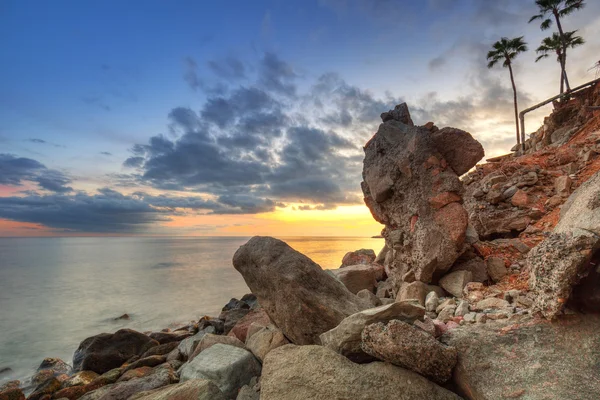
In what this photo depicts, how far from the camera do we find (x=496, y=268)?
8.62 m

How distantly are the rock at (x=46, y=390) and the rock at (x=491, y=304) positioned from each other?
11.4m

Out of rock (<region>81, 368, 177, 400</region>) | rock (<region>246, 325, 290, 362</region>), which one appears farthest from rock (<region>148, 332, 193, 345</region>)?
rock (<region>246, 325, 290, 362</region>)

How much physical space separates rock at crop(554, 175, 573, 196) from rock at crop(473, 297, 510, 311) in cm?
864

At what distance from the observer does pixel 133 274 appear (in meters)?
41.1

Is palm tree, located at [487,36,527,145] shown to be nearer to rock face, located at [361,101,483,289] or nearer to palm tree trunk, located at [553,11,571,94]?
palm tree trunk, located at [553,11,571,94]

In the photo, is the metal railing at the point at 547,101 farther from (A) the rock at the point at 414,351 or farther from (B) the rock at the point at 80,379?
(B) the rock at the point at 80,379

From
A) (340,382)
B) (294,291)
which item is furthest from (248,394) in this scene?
(340,382)

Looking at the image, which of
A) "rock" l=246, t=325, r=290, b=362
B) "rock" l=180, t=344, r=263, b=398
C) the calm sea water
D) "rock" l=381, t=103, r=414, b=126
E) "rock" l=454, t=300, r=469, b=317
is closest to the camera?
"rock" l=454, t=300, r=469, b=317

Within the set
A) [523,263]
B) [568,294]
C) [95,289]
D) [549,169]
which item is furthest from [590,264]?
[95,289]

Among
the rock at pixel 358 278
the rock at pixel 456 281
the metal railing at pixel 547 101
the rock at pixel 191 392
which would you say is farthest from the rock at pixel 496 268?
the metal railing at pixel 547 101

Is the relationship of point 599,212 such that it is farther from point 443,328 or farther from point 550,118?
point 550,118

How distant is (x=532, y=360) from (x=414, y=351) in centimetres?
146

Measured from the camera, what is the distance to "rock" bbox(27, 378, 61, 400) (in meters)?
8.87

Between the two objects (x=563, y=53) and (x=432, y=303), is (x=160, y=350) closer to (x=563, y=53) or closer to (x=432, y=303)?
(x=432, y=303)
